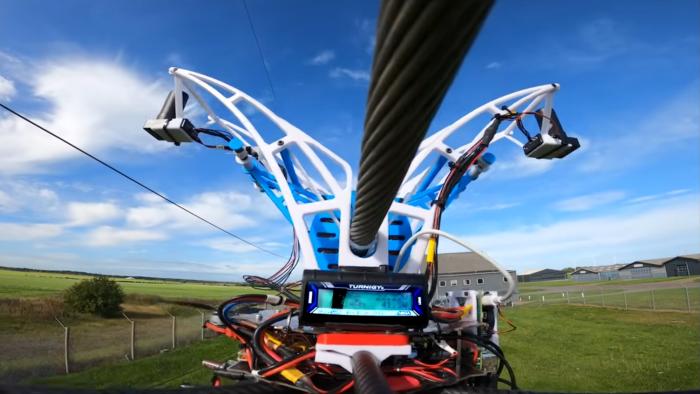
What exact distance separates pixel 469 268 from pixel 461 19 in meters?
65.9

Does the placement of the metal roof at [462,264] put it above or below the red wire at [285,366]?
above

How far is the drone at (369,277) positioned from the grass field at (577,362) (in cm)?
595

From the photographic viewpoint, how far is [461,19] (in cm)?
96

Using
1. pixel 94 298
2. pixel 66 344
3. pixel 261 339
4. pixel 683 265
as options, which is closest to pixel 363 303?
pixel 261 339

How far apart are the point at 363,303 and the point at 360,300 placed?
0.12ft

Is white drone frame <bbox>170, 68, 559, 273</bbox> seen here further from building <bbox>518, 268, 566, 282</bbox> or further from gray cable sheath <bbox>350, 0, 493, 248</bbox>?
building <bbox>518, 268, 566, 282</bbox>

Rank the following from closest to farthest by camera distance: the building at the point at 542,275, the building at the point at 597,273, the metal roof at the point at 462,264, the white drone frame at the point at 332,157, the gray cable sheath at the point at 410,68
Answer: the gray cable sheath at the point at 410,68
the white drone frame at the point at 332,157
the metal roof at the point at 462,264
the building at the point at 597,273
the building at the point at 542,275

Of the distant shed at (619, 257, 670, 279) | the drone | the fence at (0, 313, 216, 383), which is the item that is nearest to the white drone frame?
the drone

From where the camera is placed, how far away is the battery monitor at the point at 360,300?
3125mm

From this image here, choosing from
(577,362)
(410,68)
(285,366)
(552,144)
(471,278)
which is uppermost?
(552,144)

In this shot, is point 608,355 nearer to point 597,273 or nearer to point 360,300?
point 360,300

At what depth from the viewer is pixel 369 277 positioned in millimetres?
3186

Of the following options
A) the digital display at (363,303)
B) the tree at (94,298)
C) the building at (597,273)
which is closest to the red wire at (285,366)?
the digital display at (363,303)

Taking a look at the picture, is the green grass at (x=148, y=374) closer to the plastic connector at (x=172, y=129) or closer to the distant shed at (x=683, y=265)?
the plastic connector at (x=172, y=129)
